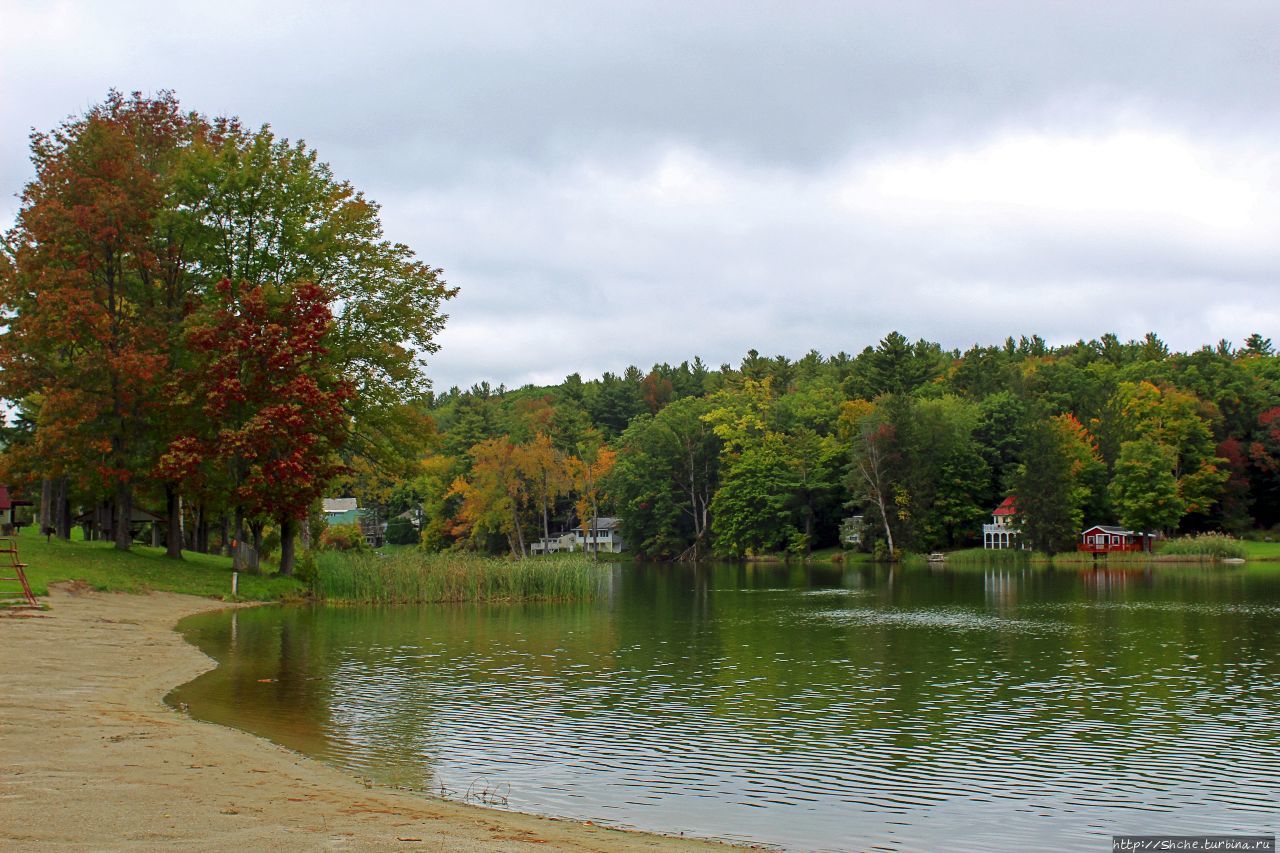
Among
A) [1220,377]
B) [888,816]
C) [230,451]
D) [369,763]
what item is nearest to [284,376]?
[230,451]

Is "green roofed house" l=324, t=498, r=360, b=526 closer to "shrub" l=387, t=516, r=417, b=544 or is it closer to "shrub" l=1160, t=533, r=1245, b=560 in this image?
"shrub" l=387, t=516, r=417, b=544

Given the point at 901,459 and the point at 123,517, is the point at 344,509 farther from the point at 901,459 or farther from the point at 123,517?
the point at 123,517

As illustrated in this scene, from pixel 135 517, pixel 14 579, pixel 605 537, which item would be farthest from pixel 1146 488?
pixel 14 579

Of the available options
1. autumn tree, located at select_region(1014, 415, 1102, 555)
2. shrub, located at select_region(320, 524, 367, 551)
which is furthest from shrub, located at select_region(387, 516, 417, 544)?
autumn tree, located at select_region(1014, 415, 1102, 555)

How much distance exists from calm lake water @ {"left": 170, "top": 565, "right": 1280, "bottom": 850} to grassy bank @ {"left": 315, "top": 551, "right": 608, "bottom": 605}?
5732mm

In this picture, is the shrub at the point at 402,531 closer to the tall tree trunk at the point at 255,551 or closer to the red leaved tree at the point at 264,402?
the tall tree trunk at the point at 255,551

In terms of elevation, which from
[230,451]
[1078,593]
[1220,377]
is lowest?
[1078,593]

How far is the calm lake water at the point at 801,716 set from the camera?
1251 centimetres

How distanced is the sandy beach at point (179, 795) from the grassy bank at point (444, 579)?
24882 millimetres

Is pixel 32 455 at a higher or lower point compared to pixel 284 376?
lower

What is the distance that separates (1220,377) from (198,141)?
9287cm

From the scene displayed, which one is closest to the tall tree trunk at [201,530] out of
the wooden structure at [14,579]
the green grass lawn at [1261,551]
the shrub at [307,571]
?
the shrub at [307,571]

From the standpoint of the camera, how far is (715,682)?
73.6 feet

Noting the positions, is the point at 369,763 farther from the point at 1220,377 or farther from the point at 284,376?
the point at 1220,377
